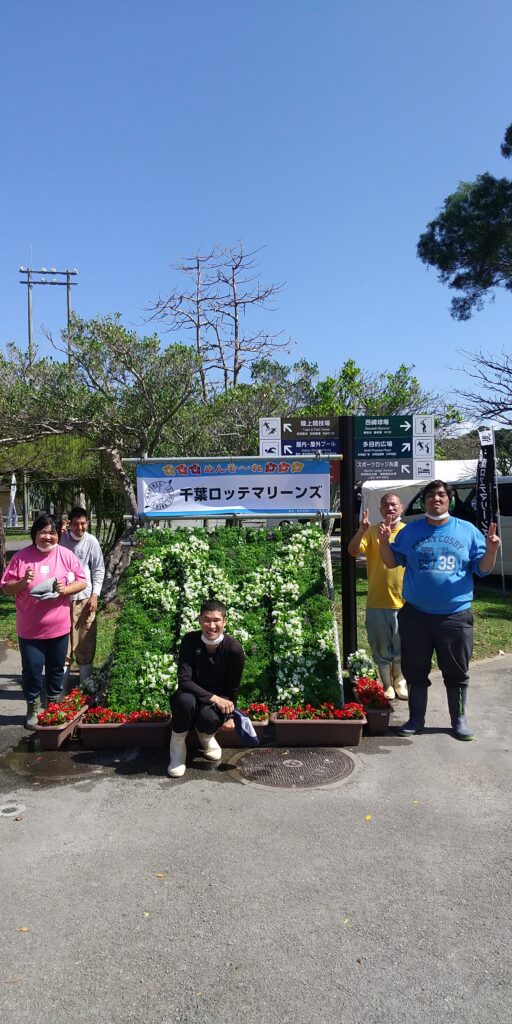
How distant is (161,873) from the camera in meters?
3.50

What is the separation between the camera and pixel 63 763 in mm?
5012

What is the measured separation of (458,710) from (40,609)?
346cm

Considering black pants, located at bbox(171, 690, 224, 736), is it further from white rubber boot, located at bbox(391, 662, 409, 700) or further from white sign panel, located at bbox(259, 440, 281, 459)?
white sign panel, located at bbox(259, 440, 281, 459)

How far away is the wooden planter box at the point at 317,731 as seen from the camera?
5.17 metres

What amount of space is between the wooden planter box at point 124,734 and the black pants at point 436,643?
193 centimetres

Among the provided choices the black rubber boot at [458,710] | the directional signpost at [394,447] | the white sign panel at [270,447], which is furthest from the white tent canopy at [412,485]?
the black rubber boot at [458,710]

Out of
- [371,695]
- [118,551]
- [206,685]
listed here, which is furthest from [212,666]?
[118,551]

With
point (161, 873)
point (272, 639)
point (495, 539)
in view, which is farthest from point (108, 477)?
point (161, 873)

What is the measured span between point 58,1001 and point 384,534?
12.6ft

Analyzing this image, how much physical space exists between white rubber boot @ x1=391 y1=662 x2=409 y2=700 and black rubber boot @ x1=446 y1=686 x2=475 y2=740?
3.40ft

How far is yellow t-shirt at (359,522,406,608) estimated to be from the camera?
20.2 ft

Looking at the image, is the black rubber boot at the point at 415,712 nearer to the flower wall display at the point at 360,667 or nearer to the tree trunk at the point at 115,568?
the flower wall display at the point at 360,667

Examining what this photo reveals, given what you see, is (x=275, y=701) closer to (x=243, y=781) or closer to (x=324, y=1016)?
(x=243, y=781)

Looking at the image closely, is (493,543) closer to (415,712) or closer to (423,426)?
(415,712)
